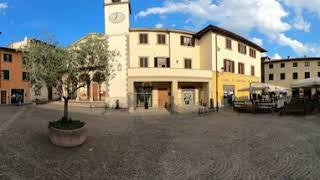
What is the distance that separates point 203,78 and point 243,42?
423 inches

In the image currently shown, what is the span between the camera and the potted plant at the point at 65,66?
374 inches

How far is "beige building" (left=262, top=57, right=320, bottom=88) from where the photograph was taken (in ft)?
169

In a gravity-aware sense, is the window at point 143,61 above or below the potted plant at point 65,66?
above

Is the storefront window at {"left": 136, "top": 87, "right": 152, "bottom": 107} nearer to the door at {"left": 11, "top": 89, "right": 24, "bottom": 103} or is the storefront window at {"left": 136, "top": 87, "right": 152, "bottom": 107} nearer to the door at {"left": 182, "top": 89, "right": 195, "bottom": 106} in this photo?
the door at {"left": 182, "top": 89, "right": 195, "bottom": 106}

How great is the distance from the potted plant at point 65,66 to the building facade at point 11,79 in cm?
3209

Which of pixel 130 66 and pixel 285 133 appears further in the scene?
pixel 130 66

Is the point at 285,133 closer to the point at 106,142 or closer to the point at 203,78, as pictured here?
the point at 106,142

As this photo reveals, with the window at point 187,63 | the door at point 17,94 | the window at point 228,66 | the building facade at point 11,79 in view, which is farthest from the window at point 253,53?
the door at point 17,94

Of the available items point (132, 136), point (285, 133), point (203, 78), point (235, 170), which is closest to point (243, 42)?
point (203, 78)

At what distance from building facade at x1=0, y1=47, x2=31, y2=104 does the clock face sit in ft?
63.6

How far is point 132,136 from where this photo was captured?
11258 mm

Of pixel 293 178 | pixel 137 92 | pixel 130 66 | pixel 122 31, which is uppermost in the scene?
pixel 122 31

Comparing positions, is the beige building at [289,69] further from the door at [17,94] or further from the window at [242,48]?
the door at [17,94]

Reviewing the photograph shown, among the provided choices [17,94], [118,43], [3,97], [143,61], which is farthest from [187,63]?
[3,97]
